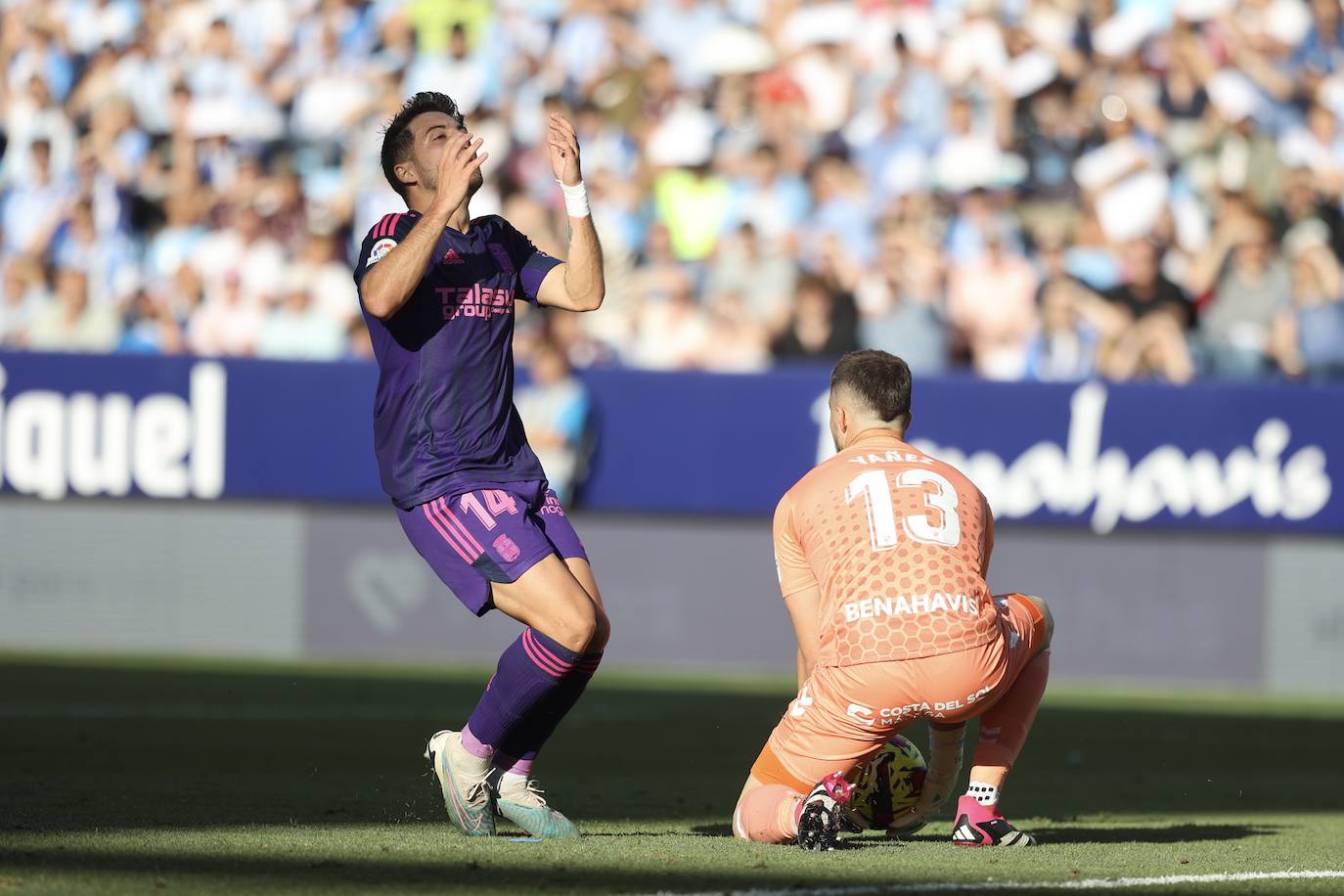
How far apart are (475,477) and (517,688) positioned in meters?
0.64

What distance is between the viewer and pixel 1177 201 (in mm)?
17203

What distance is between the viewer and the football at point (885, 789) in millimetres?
6371

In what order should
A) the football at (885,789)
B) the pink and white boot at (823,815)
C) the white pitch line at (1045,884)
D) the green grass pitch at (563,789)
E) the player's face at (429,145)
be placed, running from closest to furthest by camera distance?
the white pitch line at (1045,884) < the green grass pitch at (563,789) < the pink and white boot at (823,815) < the football at (885,789) < the player's face at (429,145)

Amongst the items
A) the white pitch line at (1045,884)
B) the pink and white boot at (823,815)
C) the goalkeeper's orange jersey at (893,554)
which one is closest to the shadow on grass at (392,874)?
the white pitch line at (1045,884)

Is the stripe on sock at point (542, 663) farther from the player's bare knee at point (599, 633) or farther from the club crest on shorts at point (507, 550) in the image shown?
the club crest on shorts at point (507, 550)

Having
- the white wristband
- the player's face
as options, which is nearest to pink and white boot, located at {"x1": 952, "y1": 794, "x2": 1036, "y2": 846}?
the white wristband

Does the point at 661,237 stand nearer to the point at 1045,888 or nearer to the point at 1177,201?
the point at 1177,201

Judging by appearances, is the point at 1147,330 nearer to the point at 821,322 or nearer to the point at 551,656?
the point at 821,322

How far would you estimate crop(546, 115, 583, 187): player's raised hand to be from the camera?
659cm

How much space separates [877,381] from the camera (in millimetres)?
6129

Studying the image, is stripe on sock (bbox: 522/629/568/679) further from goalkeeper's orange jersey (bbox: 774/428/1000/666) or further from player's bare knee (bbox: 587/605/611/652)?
goalkeeper's orange jersey (bbox: 774/428/1000/666)

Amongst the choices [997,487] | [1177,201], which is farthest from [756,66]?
[997,487]

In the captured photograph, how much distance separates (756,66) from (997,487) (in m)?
5.44

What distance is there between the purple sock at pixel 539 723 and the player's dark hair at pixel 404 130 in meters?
1.56
